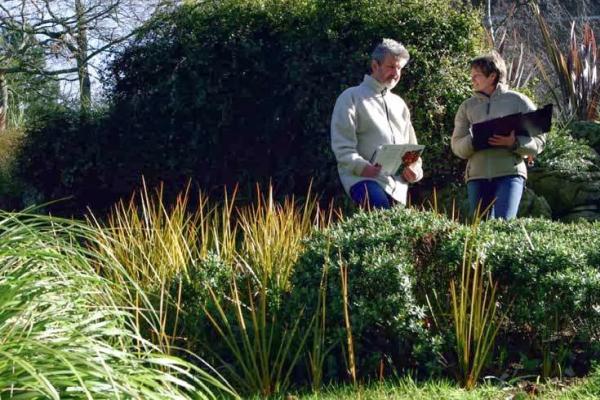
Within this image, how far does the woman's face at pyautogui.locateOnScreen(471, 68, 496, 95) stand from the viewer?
670 centimetres

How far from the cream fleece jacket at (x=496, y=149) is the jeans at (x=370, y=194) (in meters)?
0.77

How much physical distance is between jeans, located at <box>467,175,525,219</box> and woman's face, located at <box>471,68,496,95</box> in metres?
0.62

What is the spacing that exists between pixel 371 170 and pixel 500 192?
1069mm

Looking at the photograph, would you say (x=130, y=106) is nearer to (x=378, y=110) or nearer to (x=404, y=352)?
(x=378, y=110)

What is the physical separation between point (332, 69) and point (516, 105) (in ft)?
8.54

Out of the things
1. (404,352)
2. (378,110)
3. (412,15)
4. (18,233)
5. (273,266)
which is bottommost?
(404,352)

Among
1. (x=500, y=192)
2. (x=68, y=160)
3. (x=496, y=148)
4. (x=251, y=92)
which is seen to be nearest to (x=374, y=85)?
(x=496, y=148)

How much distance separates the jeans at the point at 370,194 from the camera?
249 inches

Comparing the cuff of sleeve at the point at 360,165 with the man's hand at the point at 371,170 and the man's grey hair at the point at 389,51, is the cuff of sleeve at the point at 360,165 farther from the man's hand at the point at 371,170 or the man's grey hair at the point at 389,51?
the man's grey hair at the point at 389,51

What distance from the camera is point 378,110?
6.46 meters

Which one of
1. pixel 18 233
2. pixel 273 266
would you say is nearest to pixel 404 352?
pixel 273 266

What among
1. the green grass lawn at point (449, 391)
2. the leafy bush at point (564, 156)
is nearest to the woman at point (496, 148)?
the green grass lawn at point (449, 391)

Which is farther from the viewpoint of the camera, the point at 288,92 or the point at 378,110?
the point at 288,92

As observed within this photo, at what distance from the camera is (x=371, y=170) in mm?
6211
